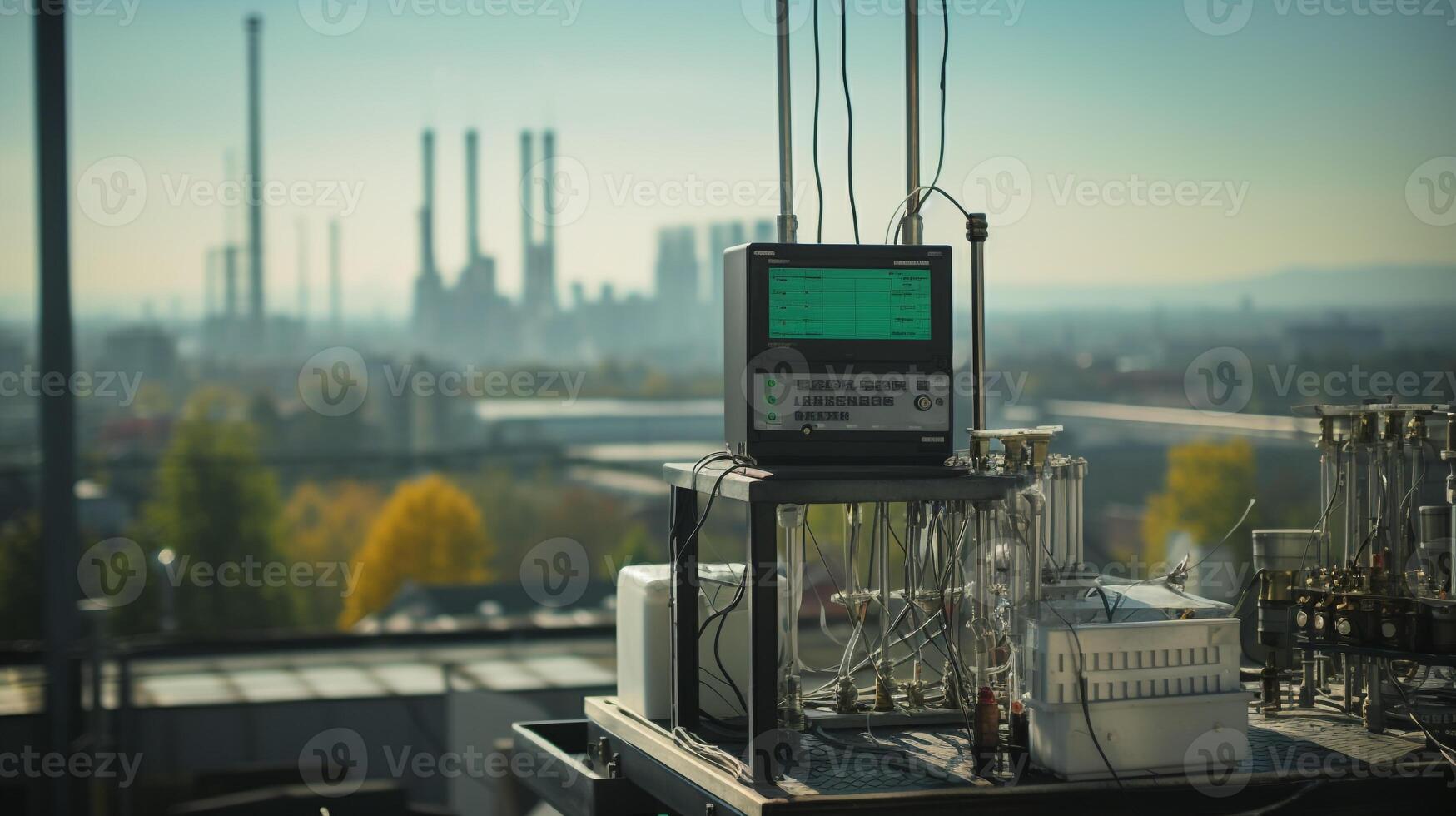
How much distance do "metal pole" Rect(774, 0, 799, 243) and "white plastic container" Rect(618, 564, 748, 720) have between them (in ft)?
1.76

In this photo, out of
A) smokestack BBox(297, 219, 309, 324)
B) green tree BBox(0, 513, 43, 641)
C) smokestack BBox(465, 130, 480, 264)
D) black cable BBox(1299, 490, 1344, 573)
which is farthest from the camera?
smokestack BBox(465, 130, 480, 264)

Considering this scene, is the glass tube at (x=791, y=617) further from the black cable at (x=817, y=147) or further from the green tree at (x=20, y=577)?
the green tree at (x=20, y=577)

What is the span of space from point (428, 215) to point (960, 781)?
10369 millimetres

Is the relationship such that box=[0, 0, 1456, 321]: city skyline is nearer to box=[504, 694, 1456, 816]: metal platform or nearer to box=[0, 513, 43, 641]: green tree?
box=[0, 513, 43, 641]: green tree

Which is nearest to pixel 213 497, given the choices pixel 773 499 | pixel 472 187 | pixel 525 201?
pixel 472 187

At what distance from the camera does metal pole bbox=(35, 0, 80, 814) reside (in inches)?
156

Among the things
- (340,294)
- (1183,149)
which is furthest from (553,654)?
(1183,149)

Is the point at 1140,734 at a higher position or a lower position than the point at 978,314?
lower

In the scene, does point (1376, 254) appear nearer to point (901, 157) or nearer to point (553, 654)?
point (553, 654)

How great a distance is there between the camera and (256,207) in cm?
1065

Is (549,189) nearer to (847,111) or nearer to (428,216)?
(428,216)

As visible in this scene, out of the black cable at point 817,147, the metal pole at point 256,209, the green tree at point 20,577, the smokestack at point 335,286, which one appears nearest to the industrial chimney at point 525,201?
the smokestack at point 335,286

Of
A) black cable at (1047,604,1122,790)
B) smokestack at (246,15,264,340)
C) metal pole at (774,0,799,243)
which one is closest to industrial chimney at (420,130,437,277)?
smokestack at (246,15,264,340)

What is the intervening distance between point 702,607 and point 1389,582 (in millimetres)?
1031
